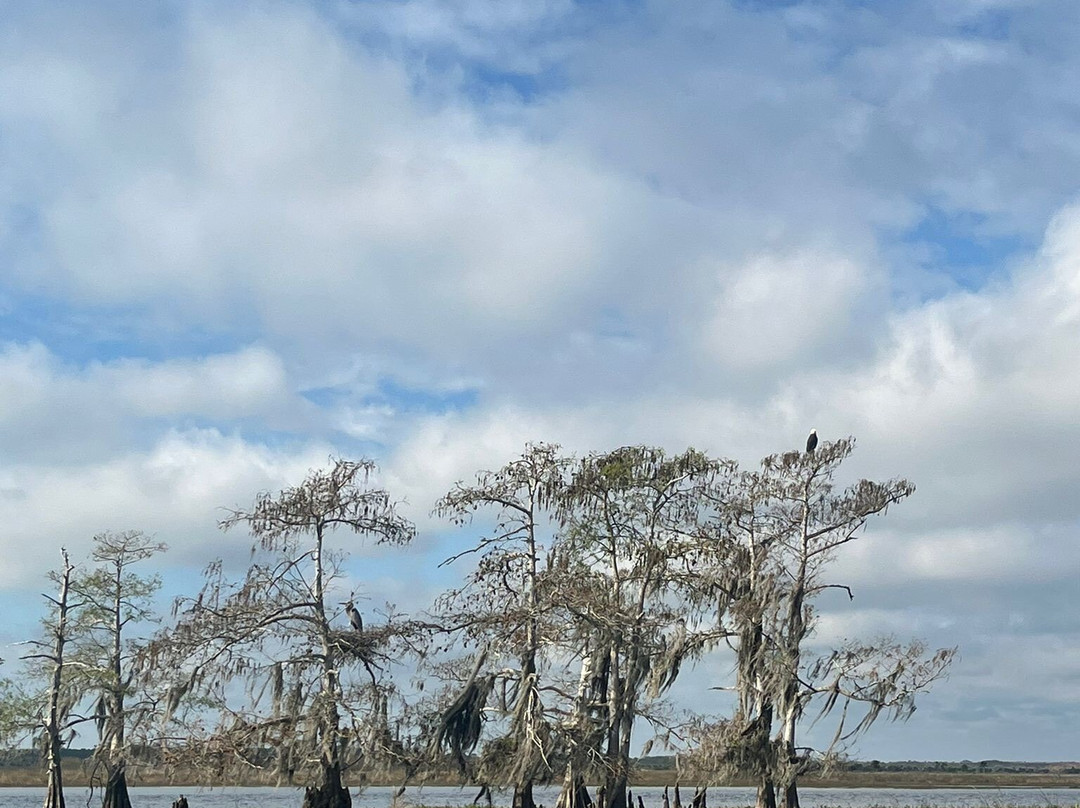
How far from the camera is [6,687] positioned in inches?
1379

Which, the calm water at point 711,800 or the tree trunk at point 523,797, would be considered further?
the calm water at point 711,800

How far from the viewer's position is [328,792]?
26484mm

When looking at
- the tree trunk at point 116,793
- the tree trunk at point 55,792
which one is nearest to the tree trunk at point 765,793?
the tree trunk at point 116,793

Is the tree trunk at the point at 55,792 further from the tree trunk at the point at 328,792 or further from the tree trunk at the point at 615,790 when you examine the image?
the tree trunk at the point at 615,790

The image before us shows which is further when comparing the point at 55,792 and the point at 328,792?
the point at 55,792

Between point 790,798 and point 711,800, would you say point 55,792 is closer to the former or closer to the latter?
point 790,798

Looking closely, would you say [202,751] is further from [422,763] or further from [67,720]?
[67,720]

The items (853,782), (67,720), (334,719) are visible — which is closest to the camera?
(334,719)


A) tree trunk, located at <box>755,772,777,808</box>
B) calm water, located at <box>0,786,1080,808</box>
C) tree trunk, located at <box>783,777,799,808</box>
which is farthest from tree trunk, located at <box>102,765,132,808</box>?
tree trunk, located at <box>783,777,799,808</box>

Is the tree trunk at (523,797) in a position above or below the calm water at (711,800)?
above

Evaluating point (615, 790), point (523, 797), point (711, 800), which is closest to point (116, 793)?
point (523, 797)

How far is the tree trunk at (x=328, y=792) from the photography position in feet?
86.7

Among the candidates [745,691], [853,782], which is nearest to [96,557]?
[745,691]

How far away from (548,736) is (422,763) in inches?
116
